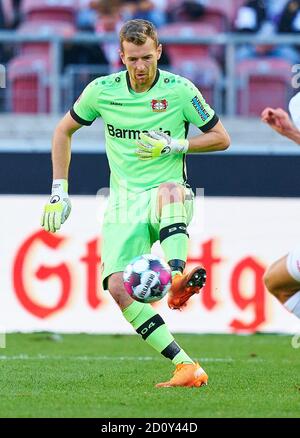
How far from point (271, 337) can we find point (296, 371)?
10.8ft

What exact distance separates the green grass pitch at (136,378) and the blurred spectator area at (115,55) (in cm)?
293

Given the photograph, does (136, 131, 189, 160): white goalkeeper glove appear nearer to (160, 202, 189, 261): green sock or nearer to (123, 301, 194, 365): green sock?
(160, 202, 189, 261): green sock

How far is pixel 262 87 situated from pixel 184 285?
22.1 feet

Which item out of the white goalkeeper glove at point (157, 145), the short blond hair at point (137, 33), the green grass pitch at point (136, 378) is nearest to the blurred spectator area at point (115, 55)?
the green grass pitch at point (136, 378)

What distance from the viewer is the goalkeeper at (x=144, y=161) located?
23.4 feet

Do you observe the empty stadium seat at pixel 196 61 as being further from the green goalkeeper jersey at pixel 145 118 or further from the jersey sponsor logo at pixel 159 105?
the jersey sponsor logo at pixel 159 105

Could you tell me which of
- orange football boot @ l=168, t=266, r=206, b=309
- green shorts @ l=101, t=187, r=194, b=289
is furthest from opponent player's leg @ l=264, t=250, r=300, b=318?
green shorts @ l=101, t=187, r=194, b=289

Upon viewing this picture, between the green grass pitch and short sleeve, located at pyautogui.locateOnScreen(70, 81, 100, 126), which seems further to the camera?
short sleeve, located at pyautogui.locateOnScreen(70, 81, 100, 126)

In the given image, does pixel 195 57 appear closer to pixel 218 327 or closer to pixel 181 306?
pixel 218 327

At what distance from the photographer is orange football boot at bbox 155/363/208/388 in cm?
710

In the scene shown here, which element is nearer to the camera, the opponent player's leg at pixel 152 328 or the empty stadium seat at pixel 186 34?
the opponent player's leg at pixel 152 328

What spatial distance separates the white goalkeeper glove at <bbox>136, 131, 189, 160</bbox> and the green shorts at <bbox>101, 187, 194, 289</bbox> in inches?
11.4
